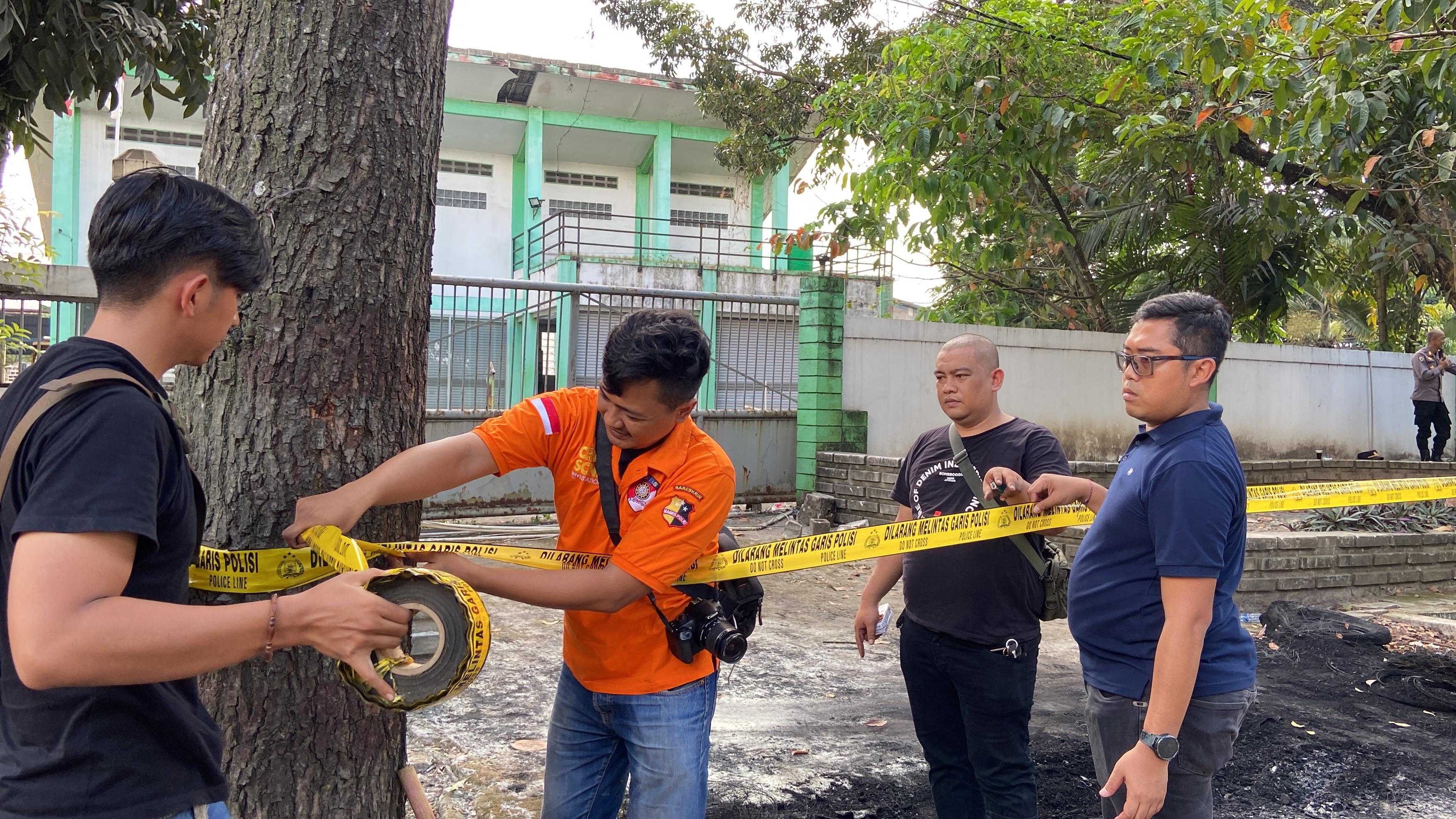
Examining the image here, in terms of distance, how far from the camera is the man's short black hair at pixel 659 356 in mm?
2324

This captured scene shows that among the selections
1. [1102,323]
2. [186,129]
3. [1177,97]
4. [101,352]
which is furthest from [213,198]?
[186,129]

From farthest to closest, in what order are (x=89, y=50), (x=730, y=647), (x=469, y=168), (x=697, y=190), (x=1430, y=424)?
(x=697, y=190)
(x=469, y=168)
(x=1430, y=424)
(x=89, y=50)
(x=730, y=647)

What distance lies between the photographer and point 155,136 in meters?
18.6

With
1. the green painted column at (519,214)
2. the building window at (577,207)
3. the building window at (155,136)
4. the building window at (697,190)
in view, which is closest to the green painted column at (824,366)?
the green painted column at (519,214)

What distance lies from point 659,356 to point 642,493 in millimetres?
377

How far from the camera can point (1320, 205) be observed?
1076cm

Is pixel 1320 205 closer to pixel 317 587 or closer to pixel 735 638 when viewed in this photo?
pixel 735 638

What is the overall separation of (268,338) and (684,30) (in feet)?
43.2

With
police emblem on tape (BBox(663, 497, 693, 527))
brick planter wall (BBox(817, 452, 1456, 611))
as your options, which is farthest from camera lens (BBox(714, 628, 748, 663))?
brick planter wall (BBox(817, 452, 1456, 611))

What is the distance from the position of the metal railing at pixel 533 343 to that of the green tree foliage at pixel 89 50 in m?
4.57

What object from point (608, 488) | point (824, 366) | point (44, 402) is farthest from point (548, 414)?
point (824, 366)

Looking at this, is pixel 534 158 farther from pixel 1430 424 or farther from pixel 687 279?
pixel 1430 424

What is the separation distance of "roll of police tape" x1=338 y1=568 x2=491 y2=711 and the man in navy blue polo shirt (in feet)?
5.29

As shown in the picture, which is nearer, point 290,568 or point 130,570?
point 130,570
